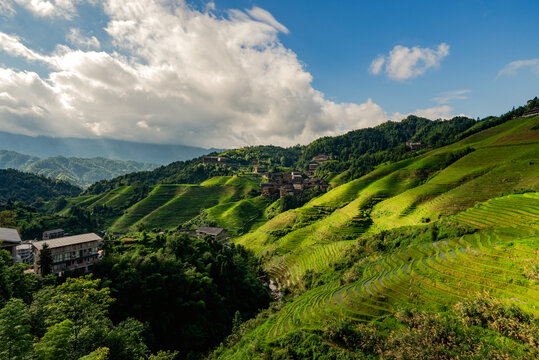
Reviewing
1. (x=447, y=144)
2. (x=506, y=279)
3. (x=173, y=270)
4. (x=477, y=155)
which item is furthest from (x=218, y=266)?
(x=447, y=144)

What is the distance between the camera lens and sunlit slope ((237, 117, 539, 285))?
2345 inches

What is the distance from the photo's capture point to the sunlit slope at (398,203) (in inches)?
2345

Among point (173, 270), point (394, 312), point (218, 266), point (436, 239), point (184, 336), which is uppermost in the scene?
point (436, 239)

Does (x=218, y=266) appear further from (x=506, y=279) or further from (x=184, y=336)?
(x=506, y=279)

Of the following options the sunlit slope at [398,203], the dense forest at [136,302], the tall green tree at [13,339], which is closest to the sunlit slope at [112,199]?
the sunlit slope at [398,203]

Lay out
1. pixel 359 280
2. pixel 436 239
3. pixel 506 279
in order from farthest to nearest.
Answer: pixel 436 239 → pixel 359 280 → pixel 506 279

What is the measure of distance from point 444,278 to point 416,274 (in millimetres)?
3135

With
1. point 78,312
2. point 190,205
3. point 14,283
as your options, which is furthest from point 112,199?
point 78,312

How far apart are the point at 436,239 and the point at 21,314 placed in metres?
55.1

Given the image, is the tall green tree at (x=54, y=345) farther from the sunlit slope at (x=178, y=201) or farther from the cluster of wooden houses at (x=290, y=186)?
the cluster of wooden houses at (x=290, y=186)

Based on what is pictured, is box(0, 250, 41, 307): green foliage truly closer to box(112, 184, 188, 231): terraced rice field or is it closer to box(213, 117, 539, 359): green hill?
box(213, 117, 539, 359): green hill

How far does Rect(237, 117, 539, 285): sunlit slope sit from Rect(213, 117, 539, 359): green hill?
0.45 metres

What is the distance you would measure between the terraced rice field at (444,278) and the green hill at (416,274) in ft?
0.37

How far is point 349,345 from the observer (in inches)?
913
